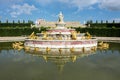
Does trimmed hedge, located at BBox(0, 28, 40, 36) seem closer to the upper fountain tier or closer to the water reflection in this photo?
the upper fountain tier

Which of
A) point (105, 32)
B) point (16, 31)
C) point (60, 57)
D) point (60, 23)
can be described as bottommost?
point (60, 57)

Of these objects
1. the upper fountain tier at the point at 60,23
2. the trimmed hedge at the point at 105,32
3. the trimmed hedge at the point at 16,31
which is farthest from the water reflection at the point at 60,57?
the trimmed hedge at the point at 16,31

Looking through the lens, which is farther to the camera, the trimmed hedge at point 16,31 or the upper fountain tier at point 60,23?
the trimmed hedge at point 16,31

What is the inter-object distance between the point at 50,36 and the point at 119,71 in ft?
57.7

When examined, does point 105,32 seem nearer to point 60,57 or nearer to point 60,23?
point 60,23

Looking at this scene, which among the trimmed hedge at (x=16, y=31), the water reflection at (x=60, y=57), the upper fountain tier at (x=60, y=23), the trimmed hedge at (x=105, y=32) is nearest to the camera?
the water reflection at (x=60, y=57)

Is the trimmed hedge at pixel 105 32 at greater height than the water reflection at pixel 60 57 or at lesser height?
greater

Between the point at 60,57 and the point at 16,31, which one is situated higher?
the point at 16,31

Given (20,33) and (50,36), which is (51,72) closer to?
(50,36)

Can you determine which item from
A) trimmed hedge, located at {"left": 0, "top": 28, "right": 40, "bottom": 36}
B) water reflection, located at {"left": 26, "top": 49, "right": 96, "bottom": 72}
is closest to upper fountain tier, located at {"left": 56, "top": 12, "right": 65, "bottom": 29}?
water reflection, located at {"left": 26, "top": 49, "right": 96, "bottom": 72}

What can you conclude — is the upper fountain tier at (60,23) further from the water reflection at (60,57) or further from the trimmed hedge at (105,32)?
the trimmed hedge at (105,32)

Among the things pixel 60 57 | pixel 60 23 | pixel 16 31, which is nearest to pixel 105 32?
pixel 16 31

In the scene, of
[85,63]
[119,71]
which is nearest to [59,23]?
[85,63]

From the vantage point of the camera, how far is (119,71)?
16406mm
